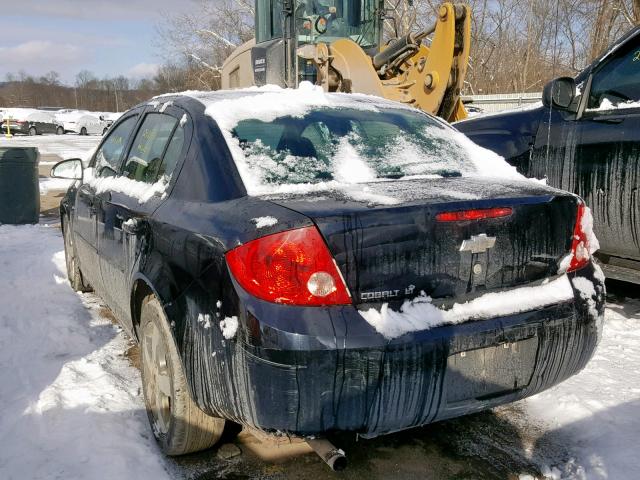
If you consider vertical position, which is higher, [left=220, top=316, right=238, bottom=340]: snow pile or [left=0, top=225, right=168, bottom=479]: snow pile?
[left=220, top=316, right=238, bottom=340]: snow pile

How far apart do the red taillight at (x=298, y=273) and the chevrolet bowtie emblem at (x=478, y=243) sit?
1.69 ft

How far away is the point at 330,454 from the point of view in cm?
210

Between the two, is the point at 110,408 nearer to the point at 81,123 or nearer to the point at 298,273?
the point at 298,273

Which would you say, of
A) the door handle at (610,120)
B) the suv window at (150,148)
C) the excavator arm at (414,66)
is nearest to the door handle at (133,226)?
the suv window at (150,148)

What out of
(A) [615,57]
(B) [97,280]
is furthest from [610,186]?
(B) [97,280]

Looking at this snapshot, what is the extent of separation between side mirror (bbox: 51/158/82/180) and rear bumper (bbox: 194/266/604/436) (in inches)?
113

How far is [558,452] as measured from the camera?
2.75 metres

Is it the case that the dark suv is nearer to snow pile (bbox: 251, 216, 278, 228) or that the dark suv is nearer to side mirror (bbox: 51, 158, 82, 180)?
snow pile (bbox: 251, 216, 278, 228)

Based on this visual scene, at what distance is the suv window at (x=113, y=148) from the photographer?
388cm

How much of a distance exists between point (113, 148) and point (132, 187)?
97cm

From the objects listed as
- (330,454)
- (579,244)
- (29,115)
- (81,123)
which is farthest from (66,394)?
(29,115)

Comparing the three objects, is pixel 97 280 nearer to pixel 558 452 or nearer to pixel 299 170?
pixel 299 170

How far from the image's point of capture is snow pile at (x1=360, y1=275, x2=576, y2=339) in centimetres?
211

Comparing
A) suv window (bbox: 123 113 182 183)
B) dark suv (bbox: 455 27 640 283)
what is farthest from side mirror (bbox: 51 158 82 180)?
dark suv (bbox: 455 27 640 283)
